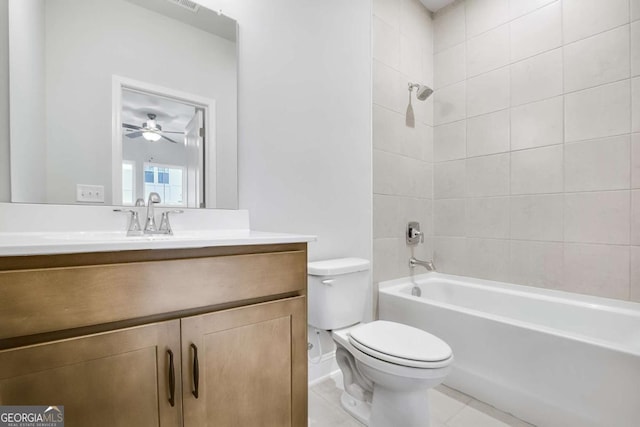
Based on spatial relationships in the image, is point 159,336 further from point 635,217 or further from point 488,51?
point 488,51

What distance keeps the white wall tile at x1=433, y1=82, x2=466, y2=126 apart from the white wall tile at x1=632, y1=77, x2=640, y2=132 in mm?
909

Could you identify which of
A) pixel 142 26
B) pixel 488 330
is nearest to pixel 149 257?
pixel 142 26

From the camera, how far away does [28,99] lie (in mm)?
1066

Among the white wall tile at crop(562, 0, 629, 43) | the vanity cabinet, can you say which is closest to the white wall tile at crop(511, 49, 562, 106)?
the white wall tile at crop(562, 0, 629, 43)

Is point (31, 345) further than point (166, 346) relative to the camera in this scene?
No

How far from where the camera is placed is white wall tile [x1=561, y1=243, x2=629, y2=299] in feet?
5.38

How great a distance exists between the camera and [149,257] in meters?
0.79

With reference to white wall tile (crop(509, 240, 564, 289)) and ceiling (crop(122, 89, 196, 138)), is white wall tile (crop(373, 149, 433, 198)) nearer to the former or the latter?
white wall tile (crop(509, 240, 564, 289))

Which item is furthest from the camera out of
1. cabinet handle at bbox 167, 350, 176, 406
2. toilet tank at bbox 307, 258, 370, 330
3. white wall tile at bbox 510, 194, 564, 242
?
white wall tile at bbox 510, 194, 564, 242

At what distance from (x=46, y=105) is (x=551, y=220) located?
103 inches

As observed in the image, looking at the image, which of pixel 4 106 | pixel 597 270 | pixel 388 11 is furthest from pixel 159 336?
pixel 388 11

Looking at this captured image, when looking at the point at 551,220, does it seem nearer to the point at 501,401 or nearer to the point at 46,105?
the point at 501,401

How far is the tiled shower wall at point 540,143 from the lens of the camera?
5.41 feet

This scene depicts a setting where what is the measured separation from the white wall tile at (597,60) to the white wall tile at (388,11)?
1.11m
